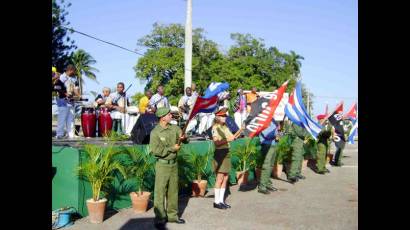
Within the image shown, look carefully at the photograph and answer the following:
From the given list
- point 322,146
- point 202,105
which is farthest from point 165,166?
point 322,146

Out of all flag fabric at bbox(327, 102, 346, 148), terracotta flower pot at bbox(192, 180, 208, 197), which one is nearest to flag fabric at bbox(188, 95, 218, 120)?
terracotta flower pot at bbox(192, 180, 208, 197)

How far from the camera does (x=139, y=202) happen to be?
885 centimetres

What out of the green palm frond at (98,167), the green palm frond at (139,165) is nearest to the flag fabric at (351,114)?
the green palm frond at (139,165)

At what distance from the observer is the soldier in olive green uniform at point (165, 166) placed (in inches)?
301

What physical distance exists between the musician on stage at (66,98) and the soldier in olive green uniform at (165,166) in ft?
14.8

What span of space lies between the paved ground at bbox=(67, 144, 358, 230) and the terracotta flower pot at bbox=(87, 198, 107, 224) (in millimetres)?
132

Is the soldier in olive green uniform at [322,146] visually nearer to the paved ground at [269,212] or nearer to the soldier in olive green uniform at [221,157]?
the paved ground at [269,212]

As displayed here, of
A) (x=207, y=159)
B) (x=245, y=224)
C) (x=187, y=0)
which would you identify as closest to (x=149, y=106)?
(x=207, y=159)
